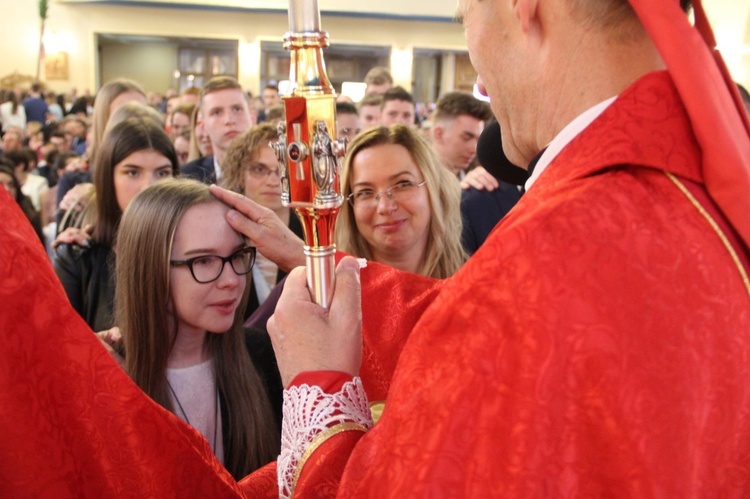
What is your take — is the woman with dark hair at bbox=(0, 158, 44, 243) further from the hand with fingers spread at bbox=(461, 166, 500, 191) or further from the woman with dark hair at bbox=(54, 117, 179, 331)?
the hand with fingers spread at bbox=(461, 166, 500, 191)

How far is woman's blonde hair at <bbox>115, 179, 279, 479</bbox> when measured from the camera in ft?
6.35

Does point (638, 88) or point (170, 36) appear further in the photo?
point (170, 36)

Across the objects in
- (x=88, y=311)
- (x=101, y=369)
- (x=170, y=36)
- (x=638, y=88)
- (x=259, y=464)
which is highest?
(x=170, y=36)

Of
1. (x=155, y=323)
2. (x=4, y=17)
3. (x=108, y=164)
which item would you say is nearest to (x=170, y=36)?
(x=4, y=17)

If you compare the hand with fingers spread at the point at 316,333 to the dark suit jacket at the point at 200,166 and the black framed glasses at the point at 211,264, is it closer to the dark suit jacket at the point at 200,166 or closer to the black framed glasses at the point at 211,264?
the black framed glasses at the point at 211,264

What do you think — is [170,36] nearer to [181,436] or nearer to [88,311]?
[88,311]

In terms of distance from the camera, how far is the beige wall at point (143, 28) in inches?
683

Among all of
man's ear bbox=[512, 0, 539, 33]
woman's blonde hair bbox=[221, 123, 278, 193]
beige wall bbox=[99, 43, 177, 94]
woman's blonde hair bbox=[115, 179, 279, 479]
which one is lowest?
woman's blonde hair bbox=[115, 179, 279, 479]

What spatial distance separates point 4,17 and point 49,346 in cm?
1918

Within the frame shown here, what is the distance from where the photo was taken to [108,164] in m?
3.02

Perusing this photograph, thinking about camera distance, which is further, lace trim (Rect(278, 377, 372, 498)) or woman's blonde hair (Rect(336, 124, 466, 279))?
woman's blonde hair (Rect(336, 124, 466, 279))

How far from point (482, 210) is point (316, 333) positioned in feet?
8.26

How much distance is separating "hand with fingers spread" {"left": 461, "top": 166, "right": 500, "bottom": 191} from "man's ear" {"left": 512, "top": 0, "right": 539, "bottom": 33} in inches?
99.8

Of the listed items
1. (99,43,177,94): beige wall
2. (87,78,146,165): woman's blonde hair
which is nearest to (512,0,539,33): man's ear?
(87,78,146,165): woman's blonde hair
